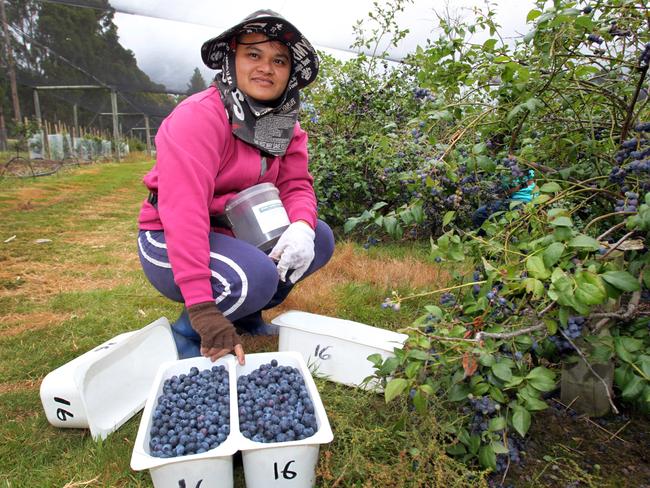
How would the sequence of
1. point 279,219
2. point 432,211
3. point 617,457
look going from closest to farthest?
point 617,457 < point 279,219 < point 432,211

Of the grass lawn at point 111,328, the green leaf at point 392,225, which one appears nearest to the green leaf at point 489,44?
the green leaf at point 392,225

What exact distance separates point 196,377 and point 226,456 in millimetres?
341

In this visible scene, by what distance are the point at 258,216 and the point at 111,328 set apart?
3.19 ft

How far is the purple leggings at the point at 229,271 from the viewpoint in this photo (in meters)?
1.61

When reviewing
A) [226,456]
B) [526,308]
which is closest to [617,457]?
[526,308]

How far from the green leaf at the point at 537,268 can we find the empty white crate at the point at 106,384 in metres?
1.21

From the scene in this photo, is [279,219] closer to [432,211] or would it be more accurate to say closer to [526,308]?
[526,308]

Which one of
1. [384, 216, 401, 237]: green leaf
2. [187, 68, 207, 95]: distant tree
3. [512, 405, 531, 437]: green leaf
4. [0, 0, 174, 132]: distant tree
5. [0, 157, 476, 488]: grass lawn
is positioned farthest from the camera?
[187, 68, 207, 95]: distant tree

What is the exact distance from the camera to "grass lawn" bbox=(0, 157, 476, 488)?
123 centimetres

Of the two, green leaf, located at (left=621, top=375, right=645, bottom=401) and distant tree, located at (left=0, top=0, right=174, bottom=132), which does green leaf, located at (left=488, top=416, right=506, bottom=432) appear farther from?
distant tree, located at (left=0, top=0, right=174, bottom=132)

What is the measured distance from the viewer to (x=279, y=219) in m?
1.81

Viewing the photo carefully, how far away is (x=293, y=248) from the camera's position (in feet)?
5.72

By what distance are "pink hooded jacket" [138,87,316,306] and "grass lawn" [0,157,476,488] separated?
1.72 feet

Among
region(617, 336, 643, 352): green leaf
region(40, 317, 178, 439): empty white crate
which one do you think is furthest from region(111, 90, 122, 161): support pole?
region(617, 336, 643, 352): green leaf
